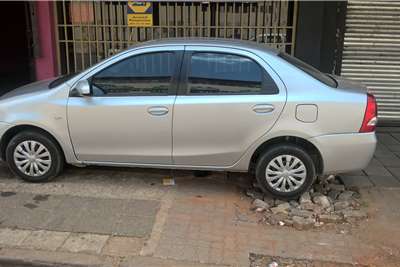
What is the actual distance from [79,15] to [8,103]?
12.2 feet

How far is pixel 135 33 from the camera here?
830 cm

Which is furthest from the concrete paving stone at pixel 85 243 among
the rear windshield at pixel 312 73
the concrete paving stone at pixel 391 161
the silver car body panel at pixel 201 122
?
→ the concrete paving stone at pixel 391 161

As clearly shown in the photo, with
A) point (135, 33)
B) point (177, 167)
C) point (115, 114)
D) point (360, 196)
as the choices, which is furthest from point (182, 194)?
point (135, 33)

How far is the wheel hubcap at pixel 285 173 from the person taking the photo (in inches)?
186

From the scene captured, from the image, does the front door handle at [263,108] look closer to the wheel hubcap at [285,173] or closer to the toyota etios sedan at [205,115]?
the toyota etios sedan at [205,115]

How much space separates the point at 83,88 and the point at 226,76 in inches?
58.7

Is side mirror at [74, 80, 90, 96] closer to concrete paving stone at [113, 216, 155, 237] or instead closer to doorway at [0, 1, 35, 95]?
concrete paving stone at [113, 216, 155, 237]

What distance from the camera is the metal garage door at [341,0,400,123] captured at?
305 inches

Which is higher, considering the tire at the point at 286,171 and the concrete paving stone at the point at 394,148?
the tire at the point at 286,171

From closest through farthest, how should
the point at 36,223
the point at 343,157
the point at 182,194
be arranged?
1. the point at 36,223
2. the point at 343,157
3. the point at 182,194

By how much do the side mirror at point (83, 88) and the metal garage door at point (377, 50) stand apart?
4920 millimetres

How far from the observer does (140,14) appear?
8.12 m

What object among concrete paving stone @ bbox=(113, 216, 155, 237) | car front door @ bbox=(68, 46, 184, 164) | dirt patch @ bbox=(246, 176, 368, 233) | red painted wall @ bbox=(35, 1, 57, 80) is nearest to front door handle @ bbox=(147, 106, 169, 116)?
car front door @ bbox=(68, 46, 184, 164)

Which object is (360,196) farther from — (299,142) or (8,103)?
(8,103)
